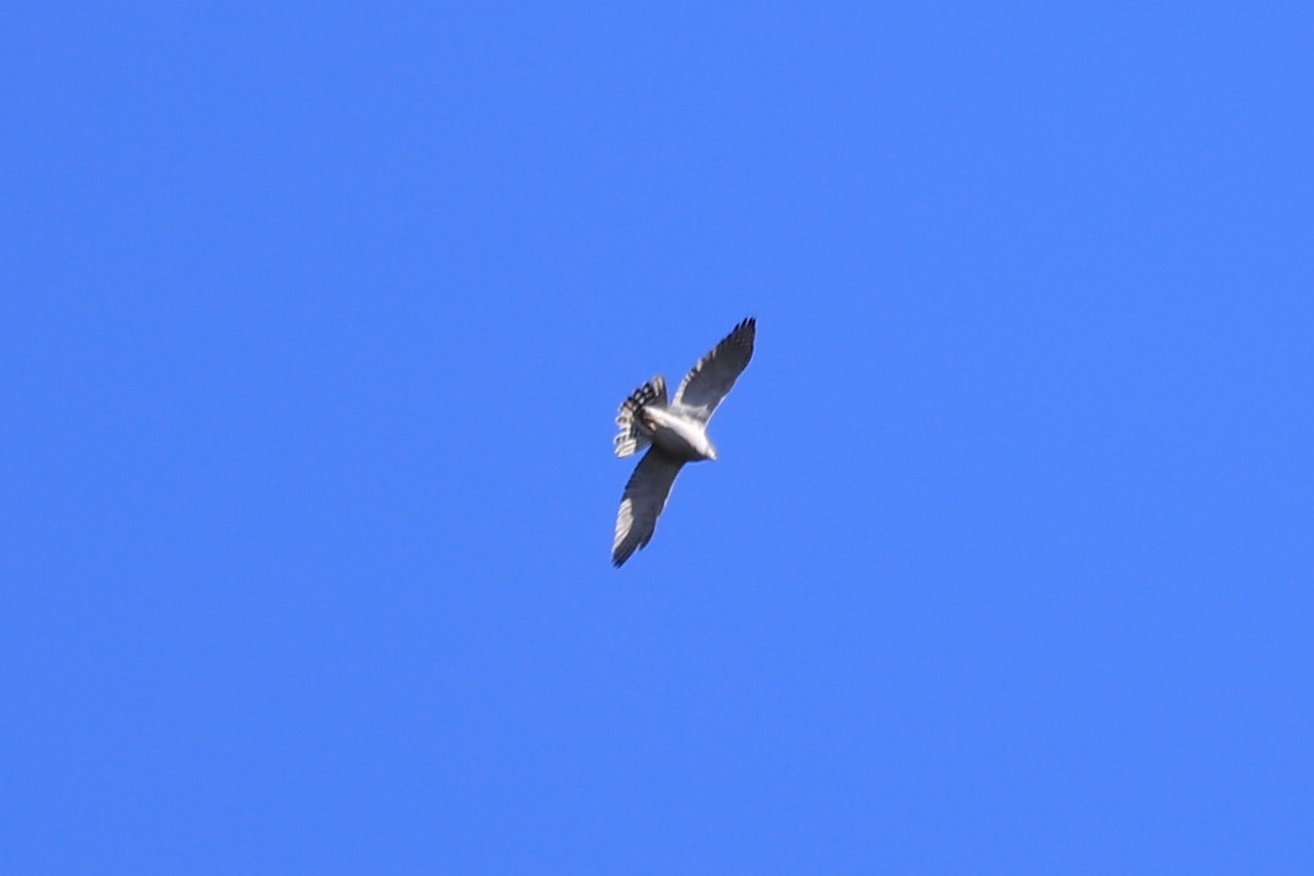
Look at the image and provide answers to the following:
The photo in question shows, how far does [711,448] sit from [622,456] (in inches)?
39.7

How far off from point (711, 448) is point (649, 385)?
3.43ft

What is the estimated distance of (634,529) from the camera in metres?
31.8

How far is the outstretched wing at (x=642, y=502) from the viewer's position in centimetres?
3161

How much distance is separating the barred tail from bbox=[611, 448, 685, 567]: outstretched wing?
1.17 feet

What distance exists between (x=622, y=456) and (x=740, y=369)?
1613 millimetres

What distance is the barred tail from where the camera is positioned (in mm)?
31125

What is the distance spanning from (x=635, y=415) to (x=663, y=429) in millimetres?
354

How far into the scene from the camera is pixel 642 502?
3178cm

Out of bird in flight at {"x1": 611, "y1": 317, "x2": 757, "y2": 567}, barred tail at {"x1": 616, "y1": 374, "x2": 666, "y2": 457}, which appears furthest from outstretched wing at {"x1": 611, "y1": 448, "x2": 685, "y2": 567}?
barred tail at {"x1": 616, "y1": 374, "x2": 666, "y2": 457}

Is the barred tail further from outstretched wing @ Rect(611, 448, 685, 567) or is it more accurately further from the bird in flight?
outstretched wing @ Rect(611, 448, 685, 567)

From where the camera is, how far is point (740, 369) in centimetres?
3136

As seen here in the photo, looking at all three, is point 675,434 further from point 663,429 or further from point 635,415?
point 635,415

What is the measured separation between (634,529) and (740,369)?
85.1 inches

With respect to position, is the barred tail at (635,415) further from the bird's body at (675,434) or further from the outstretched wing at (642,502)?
the outstretched wing at (642,502)
